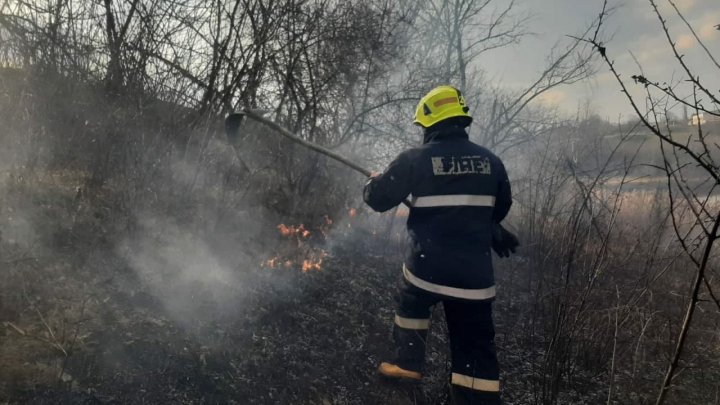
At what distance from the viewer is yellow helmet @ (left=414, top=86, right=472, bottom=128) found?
3385mm

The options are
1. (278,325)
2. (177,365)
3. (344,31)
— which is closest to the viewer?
(177,365)

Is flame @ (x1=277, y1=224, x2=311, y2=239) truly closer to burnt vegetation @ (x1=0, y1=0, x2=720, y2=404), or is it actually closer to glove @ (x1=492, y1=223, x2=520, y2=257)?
burnt vegetation @ (x1=0, y1=0, x2=720, y2=404)

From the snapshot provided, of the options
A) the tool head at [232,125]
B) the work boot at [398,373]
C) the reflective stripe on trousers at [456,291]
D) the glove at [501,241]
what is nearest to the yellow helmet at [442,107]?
the glove at [501,241]

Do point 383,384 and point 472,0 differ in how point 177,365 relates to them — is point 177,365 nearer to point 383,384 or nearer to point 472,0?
point 383,384

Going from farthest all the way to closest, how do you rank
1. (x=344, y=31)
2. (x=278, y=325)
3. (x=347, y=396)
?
(x=344, y=31), (x=278, y=325), (x=347, y=396)

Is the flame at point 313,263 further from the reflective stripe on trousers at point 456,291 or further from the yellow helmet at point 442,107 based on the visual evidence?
the yellow helmet at point 442,107

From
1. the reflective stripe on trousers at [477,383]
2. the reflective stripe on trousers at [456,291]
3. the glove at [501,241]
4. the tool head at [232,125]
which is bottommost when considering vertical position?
the reflective stripe on trousers at [477,383]

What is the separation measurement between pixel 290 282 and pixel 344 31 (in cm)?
308

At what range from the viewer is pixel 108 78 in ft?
14.4

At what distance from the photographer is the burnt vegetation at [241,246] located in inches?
114

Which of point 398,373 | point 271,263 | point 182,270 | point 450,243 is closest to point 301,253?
point 271,263

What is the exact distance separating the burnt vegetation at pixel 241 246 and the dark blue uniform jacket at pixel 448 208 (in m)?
0.67

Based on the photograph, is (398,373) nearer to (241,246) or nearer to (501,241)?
(501,241)

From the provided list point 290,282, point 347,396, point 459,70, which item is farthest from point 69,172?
point 459,70
